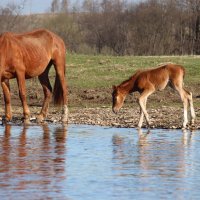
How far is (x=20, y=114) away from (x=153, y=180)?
9387 mm

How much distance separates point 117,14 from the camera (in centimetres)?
4784

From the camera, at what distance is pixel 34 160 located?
11.9 metres

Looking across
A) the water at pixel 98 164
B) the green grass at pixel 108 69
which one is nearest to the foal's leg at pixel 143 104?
the water at pixel 98 164

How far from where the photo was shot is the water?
954cm

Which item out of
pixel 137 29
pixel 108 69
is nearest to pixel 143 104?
pixel 108 69

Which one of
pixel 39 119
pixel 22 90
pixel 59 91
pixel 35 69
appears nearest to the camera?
pixel 22 90

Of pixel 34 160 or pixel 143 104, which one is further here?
pixel 143 104

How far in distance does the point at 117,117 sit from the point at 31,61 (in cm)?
217

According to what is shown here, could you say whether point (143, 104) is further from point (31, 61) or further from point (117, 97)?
point (31, 61)

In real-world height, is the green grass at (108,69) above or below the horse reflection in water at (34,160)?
above

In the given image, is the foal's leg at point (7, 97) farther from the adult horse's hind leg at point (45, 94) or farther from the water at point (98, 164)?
the water at point (98, 164)

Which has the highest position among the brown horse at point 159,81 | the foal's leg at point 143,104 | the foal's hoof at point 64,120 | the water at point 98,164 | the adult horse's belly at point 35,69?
the adult horse's belly at point 35,69

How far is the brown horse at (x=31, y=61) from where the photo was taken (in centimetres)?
1759

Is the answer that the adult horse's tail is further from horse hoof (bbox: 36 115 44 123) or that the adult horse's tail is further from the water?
the water
